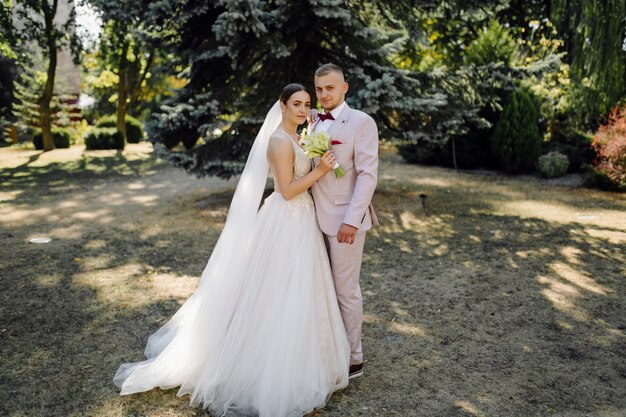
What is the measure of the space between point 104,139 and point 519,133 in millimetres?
16554

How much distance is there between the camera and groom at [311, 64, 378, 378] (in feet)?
11.9

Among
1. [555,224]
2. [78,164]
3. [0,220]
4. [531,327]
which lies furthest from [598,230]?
[78,164]

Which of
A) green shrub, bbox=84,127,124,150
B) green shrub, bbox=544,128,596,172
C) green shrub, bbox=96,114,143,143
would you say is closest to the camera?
green shrub, bbox=544,128,596,172

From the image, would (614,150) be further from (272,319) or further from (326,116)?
(272,319)

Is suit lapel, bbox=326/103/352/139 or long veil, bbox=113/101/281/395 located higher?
suit lapel, bbox=326/103/352/139

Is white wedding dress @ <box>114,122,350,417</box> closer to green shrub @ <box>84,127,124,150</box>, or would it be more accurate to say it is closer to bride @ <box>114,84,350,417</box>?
bride @ <box>114,84,350,417</box>

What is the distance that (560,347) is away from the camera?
4.50m

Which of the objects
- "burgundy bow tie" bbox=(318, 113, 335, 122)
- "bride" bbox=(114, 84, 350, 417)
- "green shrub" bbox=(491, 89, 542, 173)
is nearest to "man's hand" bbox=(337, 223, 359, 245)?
"bride" bbox=(114, 84, 350, 417)

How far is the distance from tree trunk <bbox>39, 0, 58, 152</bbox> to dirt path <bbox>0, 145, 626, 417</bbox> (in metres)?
8.15

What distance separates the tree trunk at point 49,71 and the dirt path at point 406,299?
815 centimetres

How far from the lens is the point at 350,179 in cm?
377

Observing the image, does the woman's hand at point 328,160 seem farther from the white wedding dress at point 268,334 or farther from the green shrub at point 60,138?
the green shrub at point 60,138

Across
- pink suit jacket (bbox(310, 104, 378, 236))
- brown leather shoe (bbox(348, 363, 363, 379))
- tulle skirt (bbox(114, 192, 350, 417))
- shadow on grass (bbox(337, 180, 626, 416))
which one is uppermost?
pink suit jacket (bbox(310, 104, 378, 236))

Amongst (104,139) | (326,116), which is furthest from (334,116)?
(104,139)
